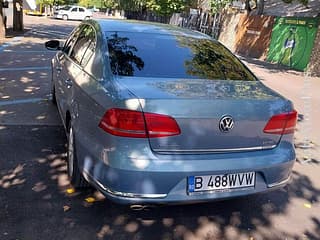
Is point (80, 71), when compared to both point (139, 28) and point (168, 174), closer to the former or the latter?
point (139, 28)

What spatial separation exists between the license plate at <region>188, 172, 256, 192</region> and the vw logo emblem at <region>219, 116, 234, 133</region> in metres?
0.36

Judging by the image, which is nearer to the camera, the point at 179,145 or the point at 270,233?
the point at 179,145

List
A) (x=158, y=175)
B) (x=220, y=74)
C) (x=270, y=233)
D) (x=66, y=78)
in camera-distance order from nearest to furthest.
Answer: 1. (x=158, y=175)
2. (x=270, y=233)
3. (x=220, y=74)
4. (x=66, y=78)

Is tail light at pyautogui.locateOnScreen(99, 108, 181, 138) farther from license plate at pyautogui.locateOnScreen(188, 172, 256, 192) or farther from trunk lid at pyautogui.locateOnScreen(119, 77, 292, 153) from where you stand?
license plate at pyautogui.locateOnScreen(188, 172, 256, 192)

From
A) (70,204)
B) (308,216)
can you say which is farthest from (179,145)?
(308,216)

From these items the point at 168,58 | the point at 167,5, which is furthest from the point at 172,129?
the point at 167,5

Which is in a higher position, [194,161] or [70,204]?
[194,161]

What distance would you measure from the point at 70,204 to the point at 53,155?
4.14 feet

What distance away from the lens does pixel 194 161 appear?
3039mm

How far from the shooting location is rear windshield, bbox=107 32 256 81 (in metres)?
3.66

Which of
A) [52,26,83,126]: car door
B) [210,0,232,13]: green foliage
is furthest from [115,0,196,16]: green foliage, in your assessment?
[52,26,83,126]: car door

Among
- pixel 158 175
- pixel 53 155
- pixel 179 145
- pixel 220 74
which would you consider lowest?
pixel 53 155

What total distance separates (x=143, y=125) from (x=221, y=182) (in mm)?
778

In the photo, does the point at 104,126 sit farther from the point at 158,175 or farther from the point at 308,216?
the point at 308,216
